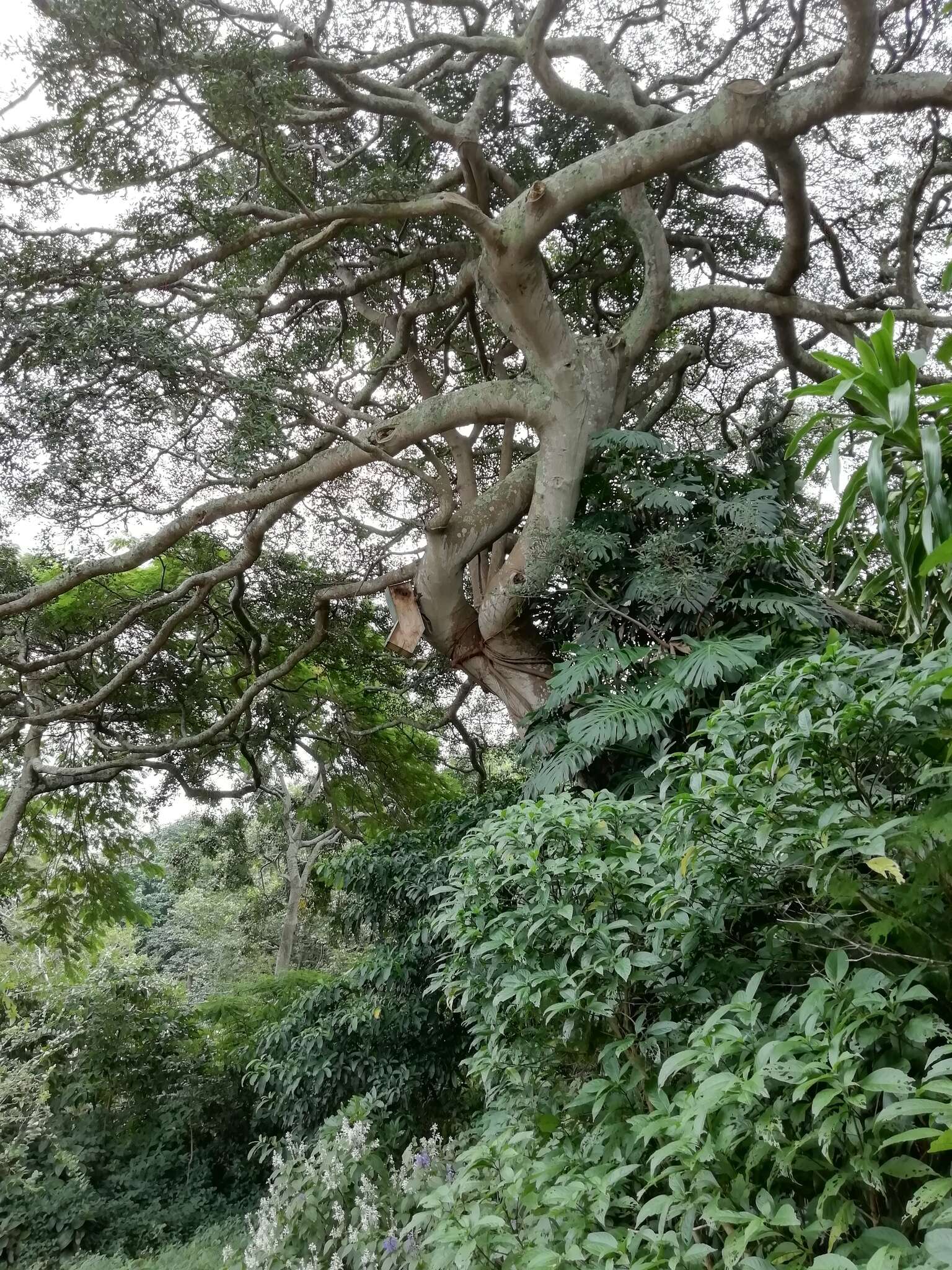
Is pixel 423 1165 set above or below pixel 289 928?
below

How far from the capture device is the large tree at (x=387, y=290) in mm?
3975

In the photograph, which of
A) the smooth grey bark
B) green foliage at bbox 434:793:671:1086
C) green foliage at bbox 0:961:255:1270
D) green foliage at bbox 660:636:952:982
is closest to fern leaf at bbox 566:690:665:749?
green foliage at bbox 434:793:671:1086

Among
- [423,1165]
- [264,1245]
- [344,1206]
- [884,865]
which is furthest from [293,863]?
[884,865]

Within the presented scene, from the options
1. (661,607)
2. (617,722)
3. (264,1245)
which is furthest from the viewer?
(661,607)

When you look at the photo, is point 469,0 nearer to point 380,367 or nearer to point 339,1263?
point 380,367

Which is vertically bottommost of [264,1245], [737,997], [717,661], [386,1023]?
[737,997]

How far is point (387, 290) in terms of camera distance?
639cm

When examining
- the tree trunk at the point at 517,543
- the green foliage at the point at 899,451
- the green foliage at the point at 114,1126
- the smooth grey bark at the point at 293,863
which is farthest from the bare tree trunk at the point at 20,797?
the green foliage at the point at 899,451

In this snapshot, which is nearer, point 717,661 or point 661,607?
point 717,661

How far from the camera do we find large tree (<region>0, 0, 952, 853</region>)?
3975 millimetres

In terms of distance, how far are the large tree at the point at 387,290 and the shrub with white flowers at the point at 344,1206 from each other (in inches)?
97.8

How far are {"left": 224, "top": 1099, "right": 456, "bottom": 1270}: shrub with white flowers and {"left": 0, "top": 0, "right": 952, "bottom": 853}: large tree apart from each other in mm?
2485

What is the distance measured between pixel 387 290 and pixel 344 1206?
597cm

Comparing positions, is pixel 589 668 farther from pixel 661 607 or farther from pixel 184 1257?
pixel 184 1257
